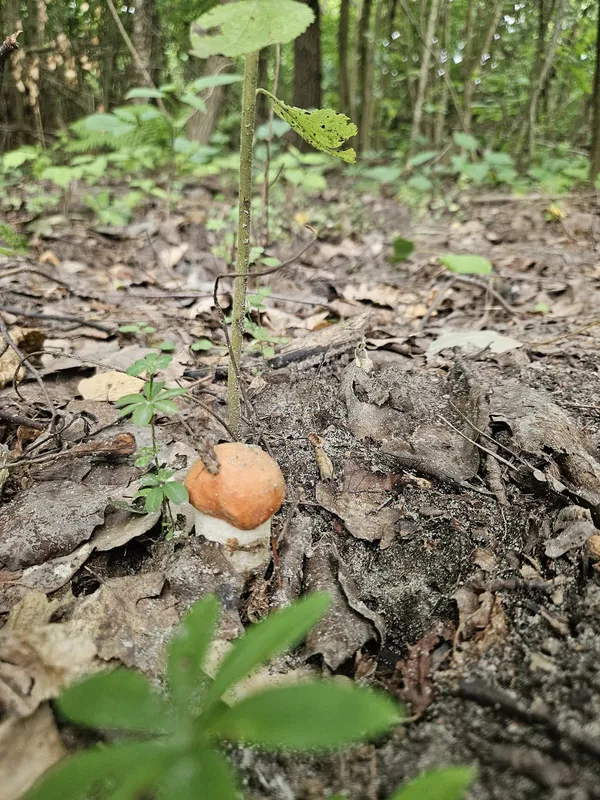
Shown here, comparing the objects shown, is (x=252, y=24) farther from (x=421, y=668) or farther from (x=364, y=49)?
(x=364, y=49)

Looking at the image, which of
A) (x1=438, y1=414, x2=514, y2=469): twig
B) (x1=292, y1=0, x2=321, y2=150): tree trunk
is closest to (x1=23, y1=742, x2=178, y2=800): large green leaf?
(x1=438, y1=414, x2=514, y2=469): twig

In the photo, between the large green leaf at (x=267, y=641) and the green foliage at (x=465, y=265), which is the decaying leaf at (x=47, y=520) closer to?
the large green leaf at (x=267, y=641)

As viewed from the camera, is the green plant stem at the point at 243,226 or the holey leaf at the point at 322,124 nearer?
the holey leaf at the point at 322,124

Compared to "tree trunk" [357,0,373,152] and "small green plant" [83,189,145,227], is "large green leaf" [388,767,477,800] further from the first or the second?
"tree trunk" [357,0,373,152]

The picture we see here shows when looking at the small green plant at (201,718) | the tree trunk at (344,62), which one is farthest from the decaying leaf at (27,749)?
the tree trunk at (344,62)

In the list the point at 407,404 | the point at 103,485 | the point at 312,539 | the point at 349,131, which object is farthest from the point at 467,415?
the point at 103,485

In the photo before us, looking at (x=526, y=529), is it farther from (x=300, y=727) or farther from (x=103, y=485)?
(x=103, y=485)
